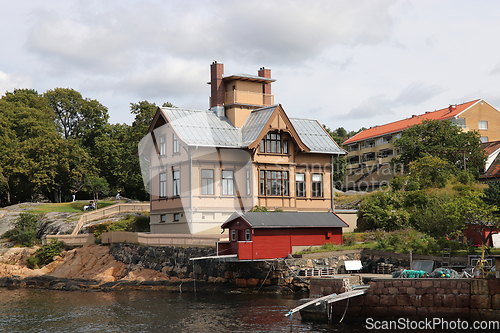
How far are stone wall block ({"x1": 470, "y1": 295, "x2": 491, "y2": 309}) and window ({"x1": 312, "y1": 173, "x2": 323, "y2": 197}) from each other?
27.2 m

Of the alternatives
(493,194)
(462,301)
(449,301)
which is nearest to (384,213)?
(493,194)

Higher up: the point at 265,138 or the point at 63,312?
the point at 265,138

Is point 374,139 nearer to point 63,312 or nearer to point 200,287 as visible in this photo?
point 200,287

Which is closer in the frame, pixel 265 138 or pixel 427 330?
pixel 427 330

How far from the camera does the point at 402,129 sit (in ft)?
302

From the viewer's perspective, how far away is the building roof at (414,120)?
3376 inches

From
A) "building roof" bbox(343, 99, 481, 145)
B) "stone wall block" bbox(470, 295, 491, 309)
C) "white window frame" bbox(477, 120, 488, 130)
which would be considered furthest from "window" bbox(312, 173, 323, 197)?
"white window frame" bbox(477, 120, 488, 130)

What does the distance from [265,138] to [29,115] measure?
48.6 m

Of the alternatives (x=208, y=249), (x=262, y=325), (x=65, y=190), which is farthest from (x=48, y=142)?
(x=262, y=325)

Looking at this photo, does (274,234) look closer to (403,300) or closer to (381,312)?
(381,312)

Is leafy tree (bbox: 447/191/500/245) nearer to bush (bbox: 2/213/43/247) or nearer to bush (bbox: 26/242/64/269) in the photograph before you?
bush (bbox: 26/242/64/269)

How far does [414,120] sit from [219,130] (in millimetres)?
53424

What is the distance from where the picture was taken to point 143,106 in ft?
233

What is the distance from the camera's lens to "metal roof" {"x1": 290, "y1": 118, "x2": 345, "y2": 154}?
171ft
